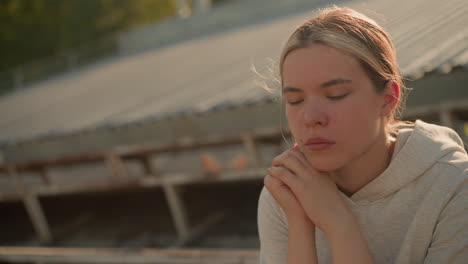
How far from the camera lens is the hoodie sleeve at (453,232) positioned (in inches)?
51.9

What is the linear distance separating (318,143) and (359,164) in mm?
182

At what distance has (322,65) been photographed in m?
1.39

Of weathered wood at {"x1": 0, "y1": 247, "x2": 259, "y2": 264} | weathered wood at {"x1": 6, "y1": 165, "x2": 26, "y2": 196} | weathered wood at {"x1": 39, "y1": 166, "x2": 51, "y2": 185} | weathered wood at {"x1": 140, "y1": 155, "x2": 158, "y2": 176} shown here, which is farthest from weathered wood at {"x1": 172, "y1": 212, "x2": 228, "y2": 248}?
weathered wood at {"x1": 6, "y1": 165, "x2": 26, "y2": 196}

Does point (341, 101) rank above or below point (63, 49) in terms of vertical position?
above

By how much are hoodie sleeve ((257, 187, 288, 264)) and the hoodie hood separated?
0.27 metres

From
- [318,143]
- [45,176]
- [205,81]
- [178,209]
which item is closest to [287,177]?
[318,143]

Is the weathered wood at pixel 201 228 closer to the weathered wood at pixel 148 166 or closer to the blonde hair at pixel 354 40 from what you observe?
the weathered wood at pixel 148 166

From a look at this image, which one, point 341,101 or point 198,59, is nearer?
point 341,101

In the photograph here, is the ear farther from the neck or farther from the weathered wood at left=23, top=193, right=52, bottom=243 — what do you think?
the weathered wood at left=23, top=193, right=52, bottom=243

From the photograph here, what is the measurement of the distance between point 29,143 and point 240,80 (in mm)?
2252

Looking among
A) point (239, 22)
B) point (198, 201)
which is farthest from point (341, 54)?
point (239, 22)

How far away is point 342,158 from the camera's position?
1446 millimetres

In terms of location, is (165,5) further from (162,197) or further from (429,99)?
(429,99)

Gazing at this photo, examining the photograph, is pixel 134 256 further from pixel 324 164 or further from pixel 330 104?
pixel 330 104
